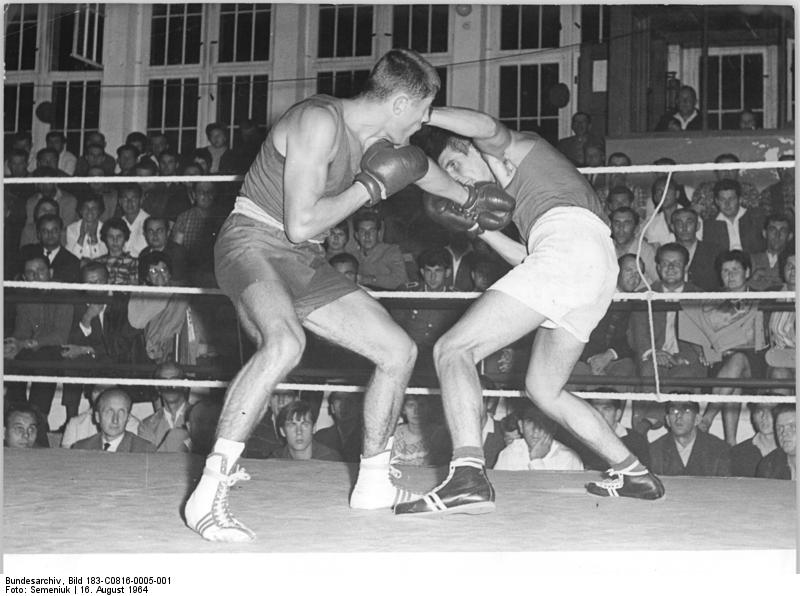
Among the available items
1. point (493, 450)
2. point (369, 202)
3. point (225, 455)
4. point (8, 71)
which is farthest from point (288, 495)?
point (8, 71)

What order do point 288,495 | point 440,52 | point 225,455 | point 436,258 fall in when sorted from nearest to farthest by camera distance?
point 225,455 < point 288,495 < point 436,258 < point 440,52

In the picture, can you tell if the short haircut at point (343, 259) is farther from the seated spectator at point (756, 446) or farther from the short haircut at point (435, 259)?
the seated spectator at point (756, 446)

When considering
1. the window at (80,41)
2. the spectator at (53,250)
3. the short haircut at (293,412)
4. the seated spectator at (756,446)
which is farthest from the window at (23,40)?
the seated spectator at (756,446)

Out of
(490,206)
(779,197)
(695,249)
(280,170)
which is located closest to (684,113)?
(779,197)

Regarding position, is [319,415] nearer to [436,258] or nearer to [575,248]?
[436,258]

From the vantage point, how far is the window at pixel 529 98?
6.91 meters

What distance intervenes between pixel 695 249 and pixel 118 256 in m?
2.69

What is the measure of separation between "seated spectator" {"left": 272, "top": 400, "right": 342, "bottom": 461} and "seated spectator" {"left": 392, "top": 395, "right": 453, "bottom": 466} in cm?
27

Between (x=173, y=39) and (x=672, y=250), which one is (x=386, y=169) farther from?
(x=173, y=39)

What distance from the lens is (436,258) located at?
4016 millimetres

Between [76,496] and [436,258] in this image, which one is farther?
[436,258]

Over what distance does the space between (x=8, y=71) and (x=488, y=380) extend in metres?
6.59

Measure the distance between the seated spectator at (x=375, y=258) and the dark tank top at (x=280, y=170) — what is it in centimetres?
172

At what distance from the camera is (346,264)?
161 inches
